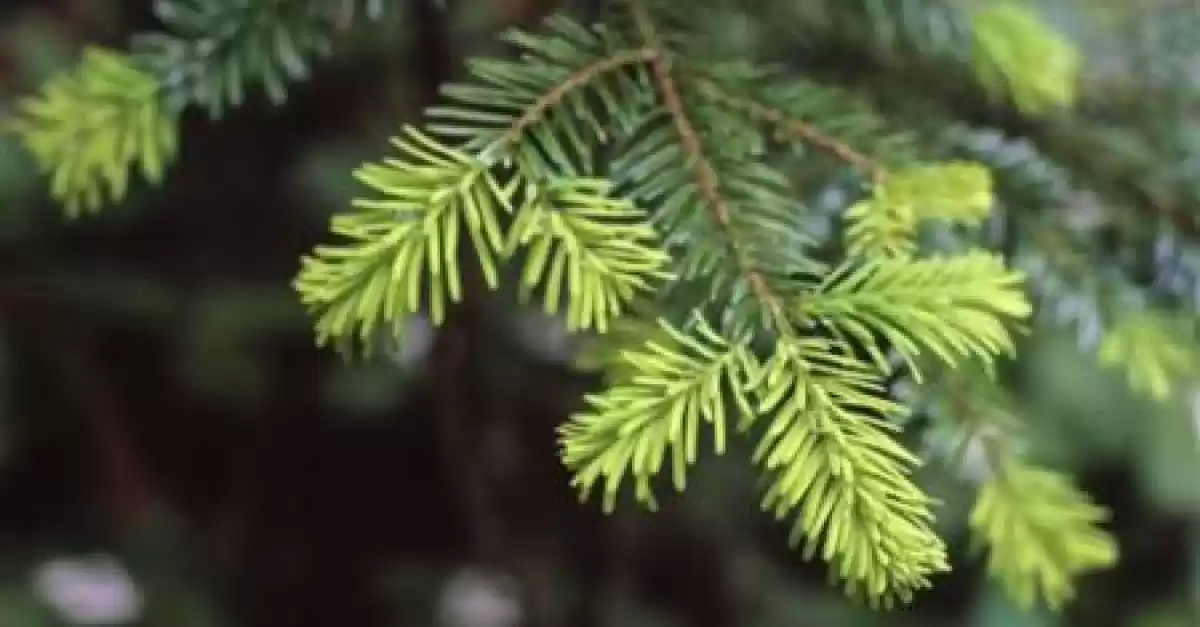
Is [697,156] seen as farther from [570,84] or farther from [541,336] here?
[541,336]

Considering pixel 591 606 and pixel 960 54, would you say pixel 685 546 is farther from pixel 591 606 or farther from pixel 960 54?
pixel 960 54

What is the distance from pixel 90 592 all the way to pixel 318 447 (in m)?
0.23

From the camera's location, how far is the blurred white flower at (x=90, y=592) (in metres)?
0.93

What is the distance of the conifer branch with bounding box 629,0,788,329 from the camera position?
395 millimetres

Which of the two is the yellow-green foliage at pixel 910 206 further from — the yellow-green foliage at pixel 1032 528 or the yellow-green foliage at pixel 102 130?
the yellow-green foliage at pixel 102 130

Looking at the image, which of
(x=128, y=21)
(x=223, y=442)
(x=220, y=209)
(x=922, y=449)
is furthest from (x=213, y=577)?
(x=922, y=449)

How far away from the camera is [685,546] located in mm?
1194

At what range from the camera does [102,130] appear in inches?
18.9

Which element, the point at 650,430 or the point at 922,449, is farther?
the point at 922,449

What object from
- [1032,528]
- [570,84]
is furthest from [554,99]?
[1032,528]

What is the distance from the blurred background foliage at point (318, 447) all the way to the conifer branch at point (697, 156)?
1.07 ft

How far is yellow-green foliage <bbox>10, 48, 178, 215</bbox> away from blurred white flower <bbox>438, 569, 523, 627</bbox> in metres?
0.63

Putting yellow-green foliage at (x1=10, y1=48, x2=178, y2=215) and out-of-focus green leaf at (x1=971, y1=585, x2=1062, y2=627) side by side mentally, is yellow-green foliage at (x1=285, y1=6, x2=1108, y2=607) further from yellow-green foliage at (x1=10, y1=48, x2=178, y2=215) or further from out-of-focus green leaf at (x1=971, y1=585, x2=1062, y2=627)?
out-of-focus green leaf at (x1=971, y1=585, x2=1062, y2=627)

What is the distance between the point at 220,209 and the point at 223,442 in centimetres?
20
